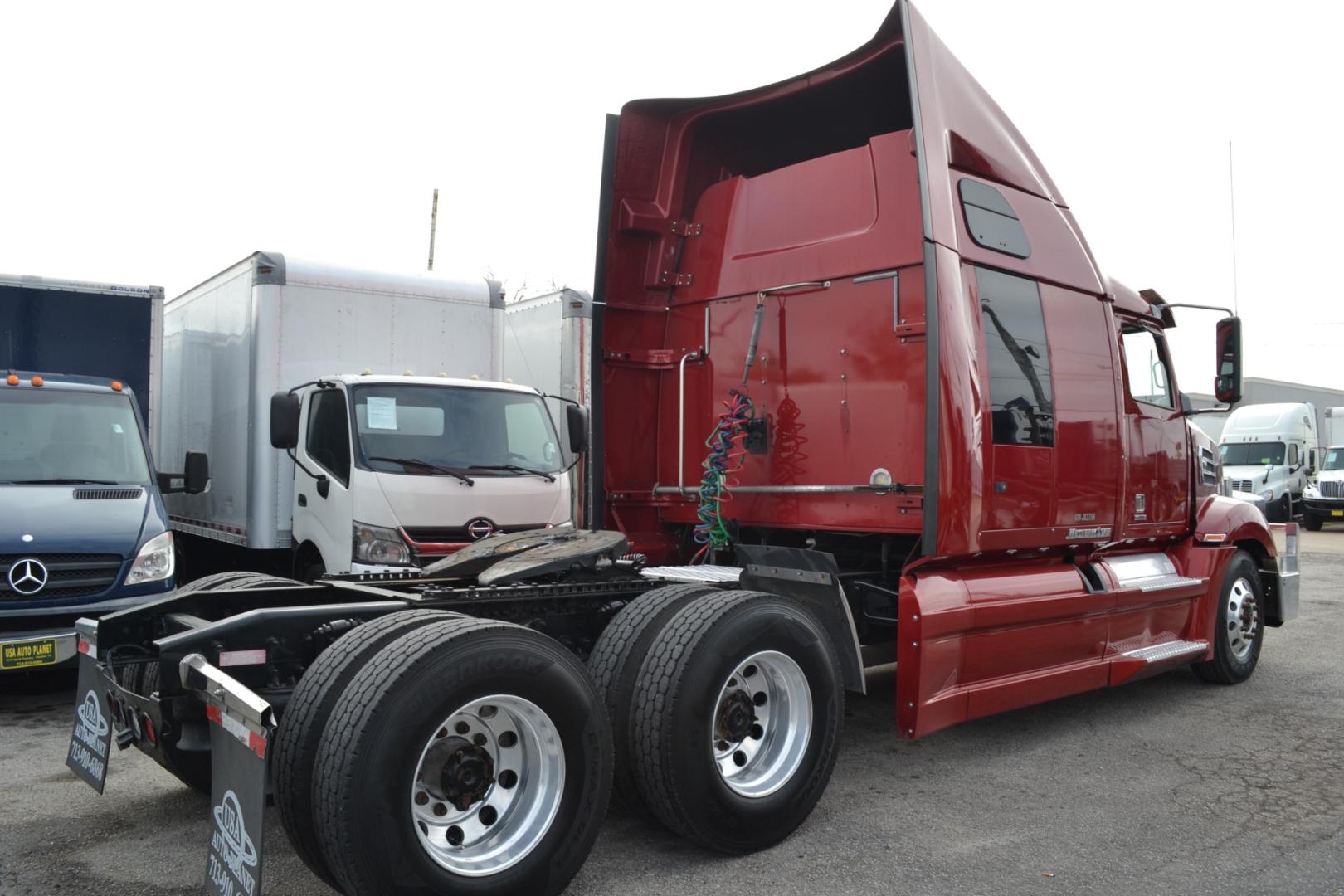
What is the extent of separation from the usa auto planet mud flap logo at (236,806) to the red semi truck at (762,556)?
2 cm

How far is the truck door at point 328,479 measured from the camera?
714 cm

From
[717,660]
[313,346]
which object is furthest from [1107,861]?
[313,346]

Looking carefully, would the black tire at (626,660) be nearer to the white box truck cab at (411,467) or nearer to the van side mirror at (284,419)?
the white box truck cab at (411,467)

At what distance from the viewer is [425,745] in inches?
128

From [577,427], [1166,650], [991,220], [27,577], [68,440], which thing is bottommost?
[1166,650]

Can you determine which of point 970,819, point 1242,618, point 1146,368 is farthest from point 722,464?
point 1242,618

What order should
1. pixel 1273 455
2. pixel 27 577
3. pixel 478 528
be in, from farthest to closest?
1. pixel 1273 455
2. pixel 478 528
3. pixel 27 577

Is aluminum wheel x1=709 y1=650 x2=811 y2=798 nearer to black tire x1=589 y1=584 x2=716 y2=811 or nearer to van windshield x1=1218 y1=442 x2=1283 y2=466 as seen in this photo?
black tire x1=589 y1=584 x2=716 y2=811

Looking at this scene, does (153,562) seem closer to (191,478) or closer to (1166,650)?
(191,478)

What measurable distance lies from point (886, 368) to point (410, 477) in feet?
10.9

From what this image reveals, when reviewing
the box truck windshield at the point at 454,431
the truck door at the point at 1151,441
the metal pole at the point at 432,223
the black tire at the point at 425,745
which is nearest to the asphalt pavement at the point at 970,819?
the black tire at the point at 425,745

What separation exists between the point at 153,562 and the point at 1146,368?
6508 mm

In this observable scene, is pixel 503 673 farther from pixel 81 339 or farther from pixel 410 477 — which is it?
pixel 81 339

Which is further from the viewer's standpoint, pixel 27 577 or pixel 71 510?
pixel 71 510
